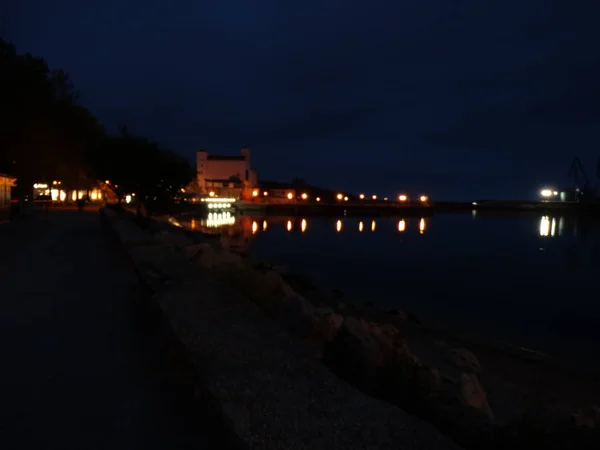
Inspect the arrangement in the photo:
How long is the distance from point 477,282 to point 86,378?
77.7ft

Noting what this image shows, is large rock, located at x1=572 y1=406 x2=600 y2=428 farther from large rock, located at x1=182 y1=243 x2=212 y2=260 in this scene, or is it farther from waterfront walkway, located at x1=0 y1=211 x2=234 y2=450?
large rock, located at x1=182 y1=243 x2=212 y2=260

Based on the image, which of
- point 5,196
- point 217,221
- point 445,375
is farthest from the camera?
point 217,221

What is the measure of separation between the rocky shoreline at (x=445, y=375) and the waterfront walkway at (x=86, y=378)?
63.3 inches

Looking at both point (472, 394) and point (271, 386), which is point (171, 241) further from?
point (271, 386)

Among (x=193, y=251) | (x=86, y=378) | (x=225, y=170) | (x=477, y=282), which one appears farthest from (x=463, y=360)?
(x=225, y=170)

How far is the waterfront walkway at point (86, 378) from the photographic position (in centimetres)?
388

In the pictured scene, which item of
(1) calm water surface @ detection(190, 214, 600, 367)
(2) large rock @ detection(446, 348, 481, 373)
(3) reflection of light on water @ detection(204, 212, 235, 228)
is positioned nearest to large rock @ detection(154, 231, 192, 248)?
(2) large rock @ detection(446, 348, 481, 373)

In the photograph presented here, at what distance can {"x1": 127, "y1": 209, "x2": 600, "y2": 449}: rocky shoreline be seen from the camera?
4117mm

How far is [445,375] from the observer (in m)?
8.30

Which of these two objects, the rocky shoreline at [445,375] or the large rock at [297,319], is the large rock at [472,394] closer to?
the rocky shoreline at [445,375]

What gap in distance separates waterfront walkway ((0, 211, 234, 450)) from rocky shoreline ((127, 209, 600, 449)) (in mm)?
1607

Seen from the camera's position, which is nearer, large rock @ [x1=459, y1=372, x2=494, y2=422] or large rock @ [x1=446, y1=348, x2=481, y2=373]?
large rock @ [x1=459, y1=372, x2=494, y2=422]

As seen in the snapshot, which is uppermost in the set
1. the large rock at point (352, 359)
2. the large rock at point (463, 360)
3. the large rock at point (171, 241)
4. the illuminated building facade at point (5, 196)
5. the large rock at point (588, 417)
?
the illuminated building facade at point (5, 196)

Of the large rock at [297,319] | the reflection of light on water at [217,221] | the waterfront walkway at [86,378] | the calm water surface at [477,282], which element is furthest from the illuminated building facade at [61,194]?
the large rock at [297,319]
